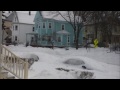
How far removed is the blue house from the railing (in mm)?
562

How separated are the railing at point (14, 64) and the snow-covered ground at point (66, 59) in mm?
143

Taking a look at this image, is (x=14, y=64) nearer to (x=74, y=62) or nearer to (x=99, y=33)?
(x=74, y=62)

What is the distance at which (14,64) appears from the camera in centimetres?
412

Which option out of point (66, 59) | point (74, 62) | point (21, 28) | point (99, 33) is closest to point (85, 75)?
point (74, 62)

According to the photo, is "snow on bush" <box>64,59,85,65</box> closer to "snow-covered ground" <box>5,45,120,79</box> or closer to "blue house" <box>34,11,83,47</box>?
"snow-covered ground" <box>5,45,120,79</box>

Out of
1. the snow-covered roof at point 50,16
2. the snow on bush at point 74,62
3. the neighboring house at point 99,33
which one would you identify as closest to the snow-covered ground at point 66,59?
the snow on bush at point 74,62

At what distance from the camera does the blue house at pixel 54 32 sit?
4.23 meters

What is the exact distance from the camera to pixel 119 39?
4.00 m
